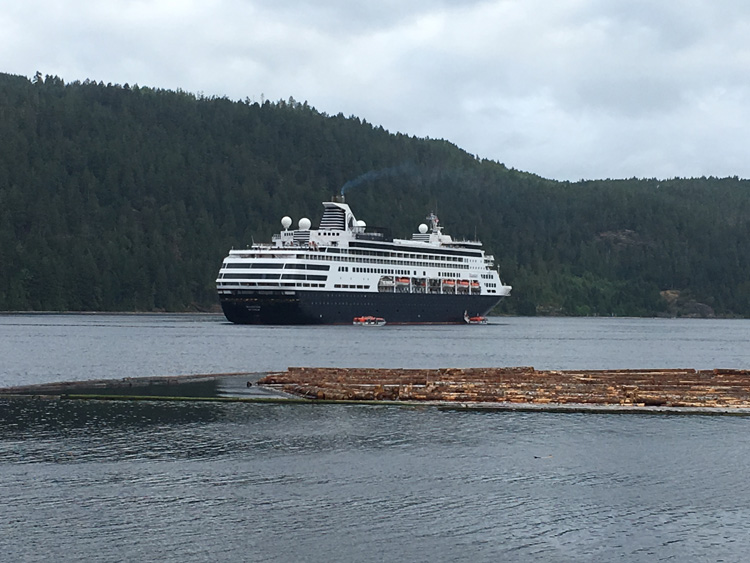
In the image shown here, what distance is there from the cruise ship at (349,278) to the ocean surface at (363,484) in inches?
3297

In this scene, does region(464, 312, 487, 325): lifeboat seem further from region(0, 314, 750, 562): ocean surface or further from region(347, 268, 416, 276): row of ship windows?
region(0, 314, 750, 562): ocean surface

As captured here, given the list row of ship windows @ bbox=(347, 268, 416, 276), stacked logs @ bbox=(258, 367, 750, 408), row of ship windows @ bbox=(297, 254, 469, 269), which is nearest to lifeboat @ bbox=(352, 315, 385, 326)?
row of ship windows @ bbox=(347, 268, 416, 276)

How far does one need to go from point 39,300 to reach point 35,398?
152421mm

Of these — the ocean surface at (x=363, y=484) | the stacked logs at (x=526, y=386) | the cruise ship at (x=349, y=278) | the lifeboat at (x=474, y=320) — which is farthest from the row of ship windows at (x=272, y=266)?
the ocean surface at (x=363, y=484)

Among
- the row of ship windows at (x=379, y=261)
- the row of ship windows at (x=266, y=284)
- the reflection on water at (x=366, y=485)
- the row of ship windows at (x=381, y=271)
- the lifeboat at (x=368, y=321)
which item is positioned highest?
the row of ship windows at (x=379, y=261)

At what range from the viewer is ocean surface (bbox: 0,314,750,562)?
23266mm

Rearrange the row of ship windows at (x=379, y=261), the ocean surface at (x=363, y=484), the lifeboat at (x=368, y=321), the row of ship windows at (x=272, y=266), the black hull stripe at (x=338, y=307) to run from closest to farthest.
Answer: the ocean surface at (x=363, y=484)
the row of ship windows at (x=272, y=266)
the black hull stripe at (x=338, y=307)
the row of ship windows at (x=379, y=261)
the lifeboat at (x=368, y=321)

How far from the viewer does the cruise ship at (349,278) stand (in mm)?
126938

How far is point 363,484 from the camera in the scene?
94.8 ft

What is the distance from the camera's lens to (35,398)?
44.3 m

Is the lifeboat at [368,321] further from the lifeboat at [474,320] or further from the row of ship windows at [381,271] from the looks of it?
the lifeboat at [474,320]

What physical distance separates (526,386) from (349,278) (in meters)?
84.6

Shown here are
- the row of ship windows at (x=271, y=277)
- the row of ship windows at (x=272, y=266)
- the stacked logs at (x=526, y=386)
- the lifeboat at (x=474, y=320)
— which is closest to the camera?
the stacked logs at (x=526, y=386)

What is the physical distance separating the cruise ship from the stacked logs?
228ft
